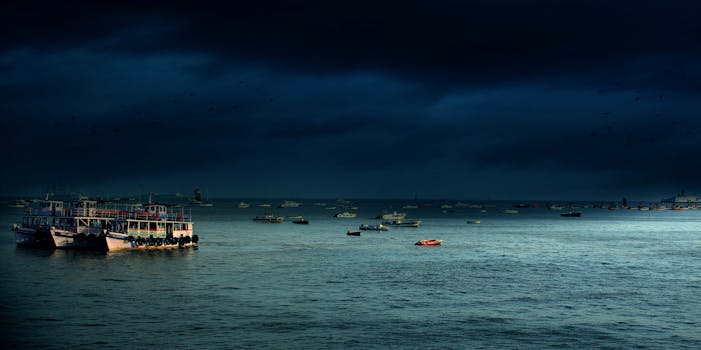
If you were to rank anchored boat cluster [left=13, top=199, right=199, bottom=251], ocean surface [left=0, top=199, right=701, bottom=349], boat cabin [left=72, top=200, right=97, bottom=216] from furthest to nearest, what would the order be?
boat cabin [left=72, top=200, right=97, bottom=216] → anchored boat cluster [left=13, top=199, right=199, bottom=251] → ocean surface [left=0, top=199, right=701, bottom=349]

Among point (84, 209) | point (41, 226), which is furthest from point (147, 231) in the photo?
point (41, 226)

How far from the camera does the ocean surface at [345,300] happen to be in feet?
148

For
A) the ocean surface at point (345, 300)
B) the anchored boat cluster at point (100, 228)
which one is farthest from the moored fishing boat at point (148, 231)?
the ocean surface at point (345, 300)

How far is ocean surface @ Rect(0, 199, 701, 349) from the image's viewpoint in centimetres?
4506

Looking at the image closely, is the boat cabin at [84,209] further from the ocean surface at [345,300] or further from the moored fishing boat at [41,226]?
the ocean surface at [345,300]

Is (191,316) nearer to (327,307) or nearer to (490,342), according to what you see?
(327,307)

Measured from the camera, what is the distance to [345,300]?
59.5 meters

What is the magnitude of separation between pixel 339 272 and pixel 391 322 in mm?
31037

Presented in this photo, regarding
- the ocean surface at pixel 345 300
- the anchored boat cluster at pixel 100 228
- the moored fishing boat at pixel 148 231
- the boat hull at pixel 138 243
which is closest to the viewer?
the ocean surface at pixel 345 300

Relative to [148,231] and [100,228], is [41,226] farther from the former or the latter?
[148,231]

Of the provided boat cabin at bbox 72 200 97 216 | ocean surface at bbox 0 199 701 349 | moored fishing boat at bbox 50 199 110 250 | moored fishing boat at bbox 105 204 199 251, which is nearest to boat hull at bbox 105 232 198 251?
moored fishing boat at bbox 105 204 199 251

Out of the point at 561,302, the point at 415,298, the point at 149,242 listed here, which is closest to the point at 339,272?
the point at 415,298

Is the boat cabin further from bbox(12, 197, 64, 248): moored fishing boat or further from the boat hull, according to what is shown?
the boat hull

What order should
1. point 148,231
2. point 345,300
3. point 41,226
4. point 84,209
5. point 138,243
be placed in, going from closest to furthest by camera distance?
A: point 345,300 → point 138,243 → point 148,231 → point 84,209 → point 41,226
